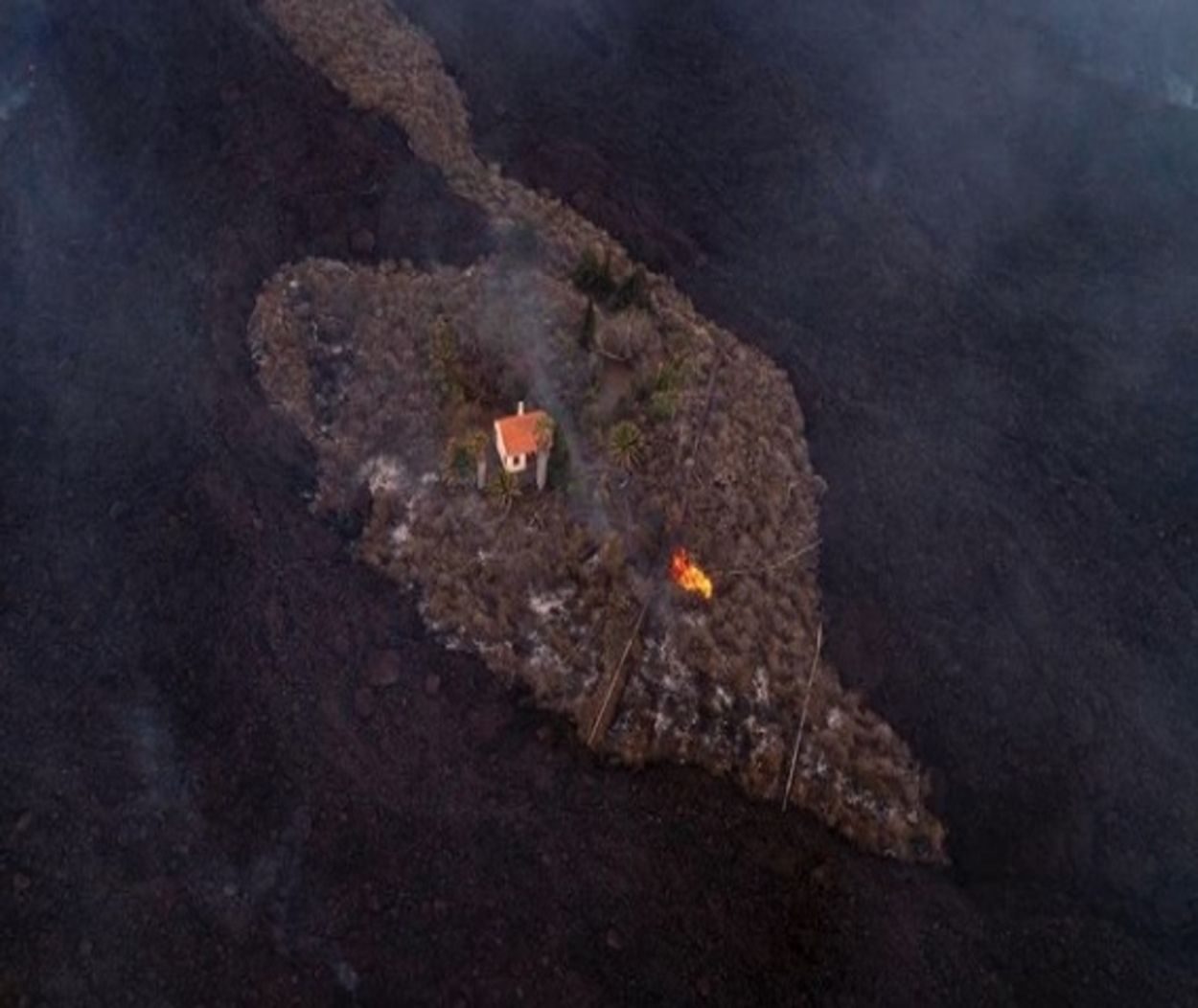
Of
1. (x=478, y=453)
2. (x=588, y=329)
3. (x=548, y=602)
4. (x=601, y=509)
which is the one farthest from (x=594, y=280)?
(x=548, y=602)

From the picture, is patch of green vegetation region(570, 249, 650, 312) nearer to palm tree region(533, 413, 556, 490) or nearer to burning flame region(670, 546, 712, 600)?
palm tree region(533, 413, 556, 490)

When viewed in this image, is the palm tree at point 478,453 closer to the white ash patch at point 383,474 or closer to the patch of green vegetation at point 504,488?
the patch of green vegetation at point 504,488

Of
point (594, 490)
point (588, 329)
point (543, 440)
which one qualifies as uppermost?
point (588, 329)

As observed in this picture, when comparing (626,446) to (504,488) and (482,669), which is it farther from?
(482,669)

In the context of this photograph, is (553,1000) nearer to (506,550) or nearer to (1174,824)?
(506,550)

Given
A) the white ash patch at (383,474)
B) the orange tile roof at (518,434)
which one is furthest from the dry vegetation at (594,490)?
the orange tile roof at (518,434)

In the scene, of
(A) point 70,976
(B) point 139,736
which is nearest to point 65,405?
(B) point 139,736
